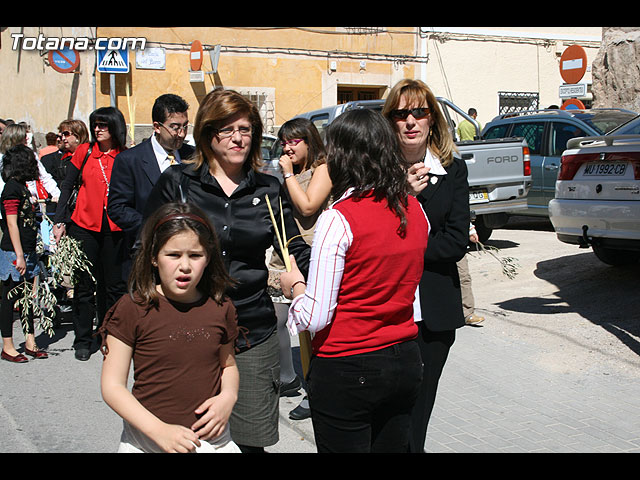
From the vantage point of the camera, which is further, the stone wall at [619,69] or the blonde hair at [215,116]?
the stone wall at [619,69]

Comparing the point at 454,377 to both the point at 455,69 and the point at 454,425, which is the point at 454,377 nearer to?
the point at 454,425

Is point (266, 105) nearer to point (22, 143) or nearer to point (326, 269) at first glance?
point (22, 143)

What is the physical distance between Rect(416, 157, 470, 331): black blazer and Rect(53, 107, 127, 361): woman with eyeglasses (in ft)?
11.2

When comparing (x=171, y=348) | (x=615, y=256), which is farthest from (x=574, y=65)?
(x=171, y=348)

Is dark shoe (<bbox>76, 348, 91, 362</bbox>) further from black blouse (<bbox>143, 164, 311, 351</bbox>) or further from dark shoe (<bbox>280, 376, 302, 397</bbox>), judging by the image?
black blouse (<bbox>143, 164, 311, 351</bbox>)

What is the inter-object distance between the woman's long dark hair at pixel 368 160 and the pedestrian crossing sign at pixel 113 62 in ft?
61.2

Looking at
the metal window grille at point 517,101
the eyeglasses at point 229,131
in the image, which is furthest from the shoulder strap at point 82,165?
the metal window grille at point 517,101

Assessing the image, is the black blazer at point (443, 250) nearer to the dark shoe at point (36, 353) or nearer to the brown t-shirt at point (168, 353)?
the brown t-shirt at point (168, 353)

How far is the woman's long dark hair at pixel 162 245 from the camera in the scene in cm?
278

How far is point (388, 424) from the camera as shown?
115 inches

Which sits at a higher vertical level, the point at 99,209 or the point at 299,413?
the point at 99,209

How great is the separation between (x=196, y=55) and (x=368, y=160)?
19604 mm

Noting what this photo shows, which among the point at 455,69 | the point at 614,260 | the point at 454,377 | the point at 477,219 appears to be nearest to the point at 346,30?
the point at 455,69

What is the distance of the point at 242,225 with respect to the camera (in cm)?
337
